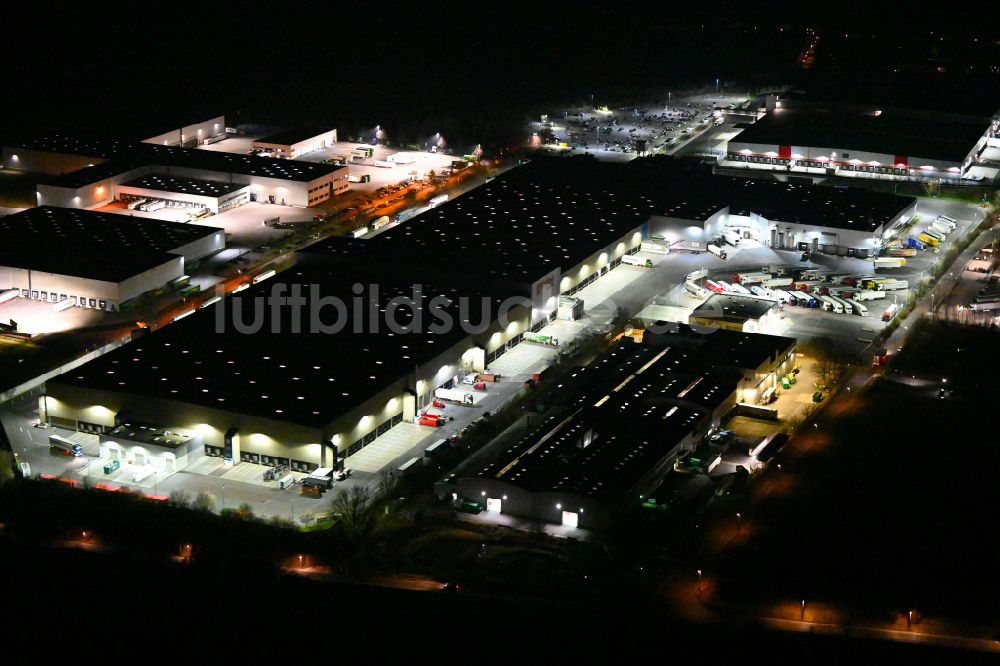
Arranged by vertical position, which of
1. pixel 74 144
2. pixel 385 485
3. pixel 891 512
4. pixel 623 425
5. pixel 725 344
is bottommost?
pixel 891 512

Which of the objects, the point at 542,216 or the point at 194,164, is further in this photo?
the point at 194,164

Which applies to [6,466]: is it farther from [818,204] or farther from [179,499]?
[818,204]

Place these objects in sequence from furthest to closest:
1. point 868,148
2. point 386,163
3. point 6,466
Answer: point 868,148, point 386,163, point 6,466

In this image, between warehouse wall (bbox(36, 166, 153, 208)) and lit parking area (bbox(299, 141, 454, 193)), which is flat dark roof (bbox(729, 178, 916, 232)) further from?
warehouse wall (bbox(36, 166, 153, 208))

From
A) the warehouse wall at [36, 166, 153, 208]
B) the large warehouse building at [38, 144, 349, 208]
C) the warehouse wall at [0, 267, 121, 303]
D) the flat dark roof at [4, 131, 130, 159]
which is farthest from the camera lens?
the flat dark roof at [4, 131, 130, 159]

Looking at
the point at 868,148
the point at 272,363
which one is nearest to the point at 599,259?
the point at 272,363

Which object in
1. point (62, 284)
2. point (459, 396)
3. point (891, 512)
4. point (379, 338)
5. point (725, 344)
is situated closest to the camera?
point (891, 512)

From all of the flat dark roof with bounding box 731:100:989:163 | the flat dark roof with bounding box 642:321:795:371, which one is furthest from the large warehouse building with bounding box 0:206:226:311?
the flat dark roof with bounding box 731:100:989:163

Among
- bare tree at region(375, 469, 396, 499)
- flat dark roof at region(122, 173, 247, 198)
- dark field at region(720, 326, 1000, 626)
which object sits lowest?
dark field at region(720, 326, 1000, 626)
